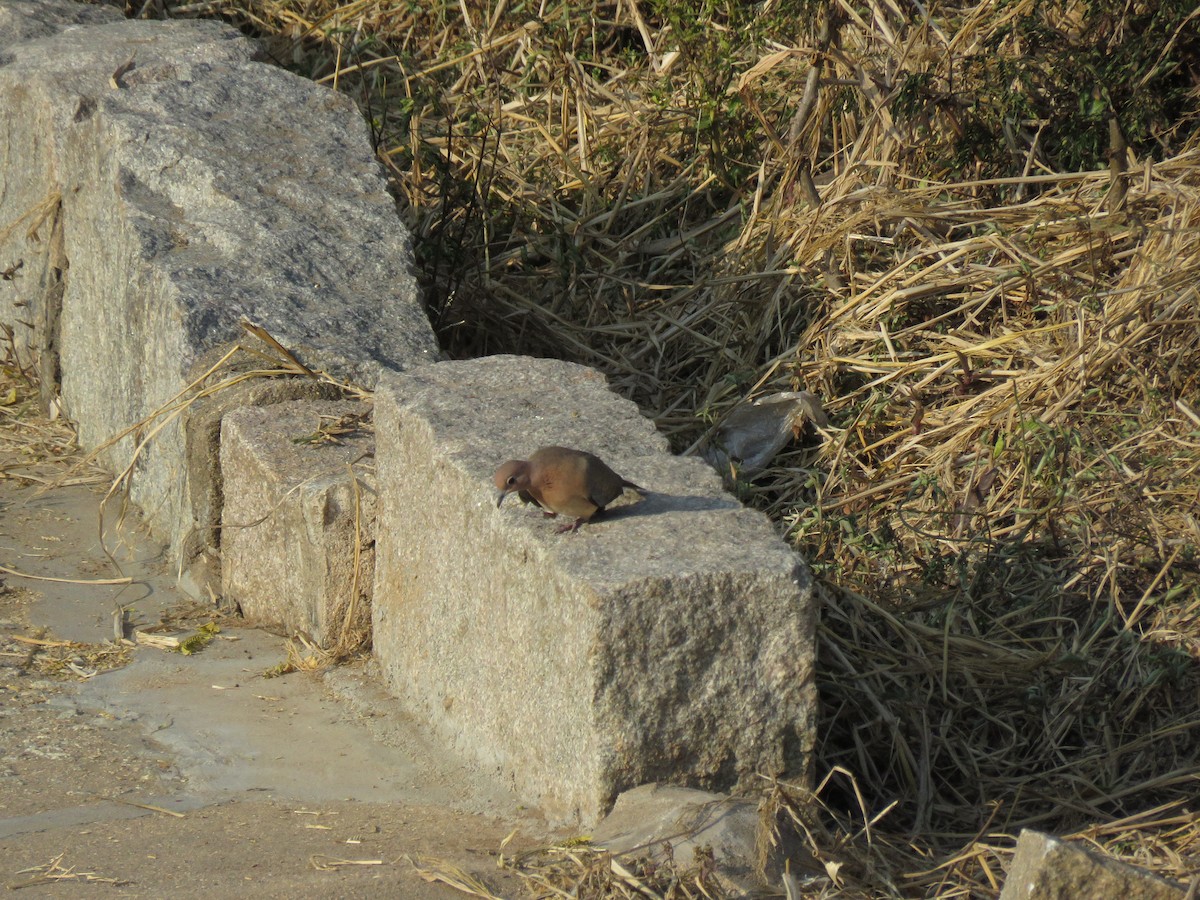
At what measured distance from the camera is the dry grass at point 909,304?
3.43 m

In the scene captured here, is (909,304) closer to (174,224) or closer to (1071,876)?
(174,224)

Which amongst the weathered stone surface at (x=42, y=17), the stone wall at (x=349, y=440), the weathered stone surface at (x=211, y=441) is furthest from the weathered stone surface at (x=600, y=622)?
the weathered stone surface at (x=42, y=17)

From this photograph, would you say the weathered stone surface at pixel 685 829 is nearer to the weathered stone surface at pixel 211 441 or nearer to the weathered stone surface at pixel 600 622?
the weathered stone surface at pixel 600 622

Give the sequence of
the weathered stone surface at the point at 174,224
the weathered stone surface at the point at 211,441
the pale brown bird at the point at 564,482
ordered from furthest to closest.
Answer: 1. the weathered stone surface at the point at 174,224
2. the weathered stone surface at the point at 211,441
3. the pale brown bird at the point at 564,482

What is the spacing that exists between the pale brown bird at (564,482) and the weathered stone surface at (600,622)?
0.19ft

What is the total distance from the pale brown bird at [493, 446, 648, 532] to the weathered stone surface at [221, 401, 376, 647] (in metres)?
0.91

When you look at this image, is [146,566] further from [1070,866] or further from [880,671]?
[1070,866]

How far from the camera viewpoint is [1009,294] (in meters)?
4.74

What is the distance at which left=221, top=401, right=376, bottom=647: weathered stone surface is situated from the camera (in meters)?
3.68

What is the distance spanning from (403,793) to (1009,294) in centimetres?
277

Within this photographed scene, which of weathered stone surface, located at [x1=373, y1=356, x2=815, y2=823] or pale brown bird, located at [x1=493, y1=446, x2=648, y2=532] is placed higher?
pale brown bird, located at [x1=493, y1=446, x2=648, y2=532]

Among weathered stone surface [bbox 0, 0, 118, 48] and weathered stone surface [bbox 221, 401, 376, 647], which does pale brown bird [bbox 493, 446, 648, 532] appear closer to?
weathered stone surface [bbox 221, 401, 376, 647]

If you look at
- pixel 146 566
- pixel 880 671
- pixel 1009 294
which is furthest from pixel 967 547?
pixel 146 566

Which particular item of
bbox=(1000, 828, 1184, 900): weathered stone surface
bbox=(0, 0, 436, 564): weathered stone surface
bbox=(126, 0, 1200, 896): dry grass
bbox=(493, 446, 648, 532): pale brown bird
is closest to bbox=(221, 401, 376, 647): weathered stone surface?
bbox=(0, 0, 436, 564): weathered stone surface
